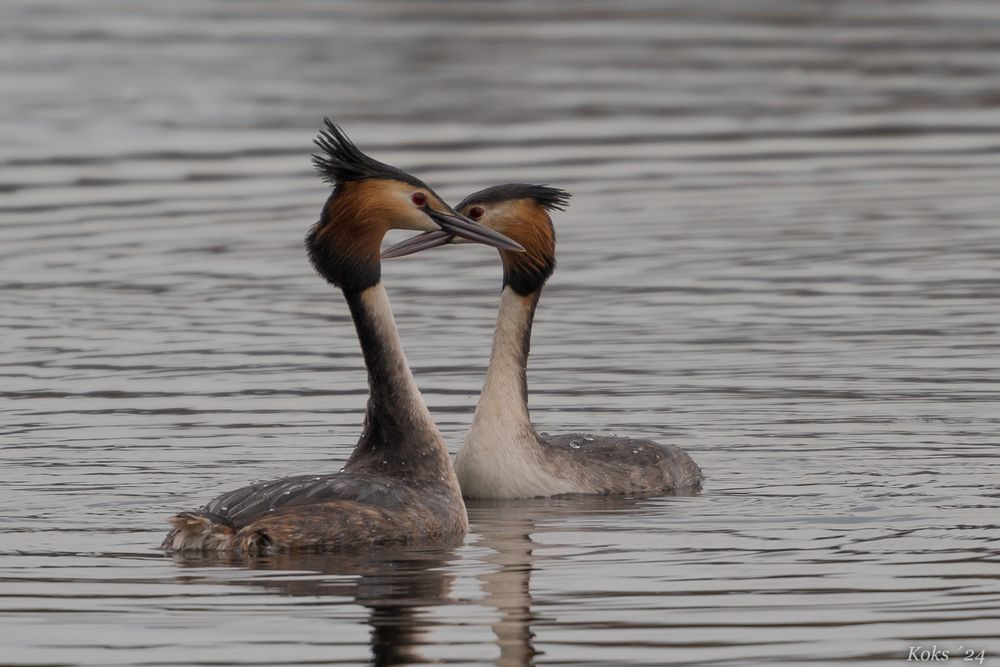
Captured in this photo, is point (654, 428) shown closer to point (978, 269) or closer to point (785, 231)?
point (978, 269)

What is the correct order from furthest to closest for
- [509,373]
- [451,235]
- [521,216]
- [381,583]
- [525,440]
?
[509,373] → [521,216] → [525,440] → [451,235] → [381,583]

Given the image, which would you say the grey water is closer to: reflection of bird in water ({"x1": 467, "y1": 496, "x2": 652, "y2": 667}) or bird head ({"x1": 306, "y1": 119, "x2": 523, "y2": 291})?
reflection of bird in water ({"x1": 467, "y1": 496, "x2": 652, "y2": 667})

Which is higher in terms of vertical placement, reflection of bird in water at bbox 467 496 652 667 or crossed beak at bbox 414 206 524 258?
crossed beak at bbox 414 206 524 258

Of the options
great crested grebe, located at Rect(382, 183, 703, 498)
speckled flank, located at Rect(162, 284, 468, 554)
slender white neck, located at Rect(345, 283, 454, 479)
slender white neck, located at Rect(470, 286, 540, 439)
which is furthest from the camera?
slender white neck, located at Rect(470, 286, 540, 439)

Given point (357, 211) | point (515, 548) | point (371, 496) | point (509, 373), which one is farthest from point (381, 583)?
point (509, 373)

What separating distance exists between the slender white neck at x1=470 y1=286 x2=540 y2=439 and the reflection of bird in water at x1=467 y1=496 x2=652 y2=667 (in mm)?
454

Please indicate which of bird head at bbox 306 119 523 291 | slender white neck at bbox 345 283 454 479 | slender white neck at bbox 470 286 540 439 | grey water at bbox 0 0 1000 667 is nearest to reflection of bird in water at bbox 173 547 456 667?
grey water at bbox 0 0 1000 667

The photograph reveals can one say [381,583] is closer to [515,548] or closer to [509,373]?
[515,548]

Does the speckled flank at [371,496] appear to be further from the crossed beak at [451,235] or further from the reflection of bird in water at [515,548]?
the crossed beak at [451,235]

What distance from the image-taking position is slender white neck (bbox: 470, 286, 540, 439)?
13.5 m

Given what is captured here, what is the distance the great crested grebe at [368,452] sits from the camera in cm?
1148

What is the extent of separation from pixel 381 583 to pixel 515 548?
3.51ft

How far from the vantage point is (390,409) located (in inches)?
485

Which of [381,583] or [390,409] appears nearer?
[381,583]
